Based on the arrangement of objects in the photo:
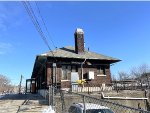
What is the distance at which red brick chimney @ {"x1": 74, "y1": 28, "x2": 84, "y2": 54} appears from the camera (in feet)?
83.6

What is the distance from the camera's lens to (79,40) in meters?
25.5

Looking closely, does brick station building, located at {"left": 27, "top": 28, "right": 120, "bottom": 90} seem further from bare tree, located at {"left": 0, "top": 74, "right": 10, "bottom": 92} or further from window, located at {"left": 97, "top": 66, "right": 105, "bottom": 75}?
bare tree, located at {"left": 0, "top": 74, "right": 10, "bottom": 92}

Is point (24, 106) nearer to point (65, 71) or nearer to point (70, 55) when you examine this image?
point (65, 71)

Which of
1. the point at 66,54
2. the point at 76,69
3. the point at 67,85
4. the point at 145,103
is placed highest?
the point at 66,54

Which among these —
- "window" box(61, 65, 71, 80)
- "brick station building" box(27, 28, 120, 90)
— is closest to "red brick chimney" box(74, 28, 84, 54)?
"brick station building" box(27, 28, 120, 90)

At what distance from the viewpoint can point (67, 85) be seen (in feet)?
78.2

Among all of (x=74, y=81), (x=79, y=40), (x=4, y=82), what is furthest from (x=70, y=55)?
(x=4, y=82)

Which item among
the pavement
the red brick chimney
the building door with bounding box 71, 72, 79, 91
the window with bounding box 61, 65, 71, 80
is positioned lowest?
the pavement

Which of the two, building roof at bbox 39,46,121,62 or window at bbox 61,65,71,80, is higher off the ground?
building roof at bbox 39,46,121,62

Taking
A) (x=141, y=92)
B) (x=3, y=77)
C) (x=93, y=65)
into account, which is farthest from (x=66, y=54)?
(x=3, y=77)

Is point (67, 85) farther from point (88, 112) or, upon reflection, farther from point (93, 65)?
point (88, 112)

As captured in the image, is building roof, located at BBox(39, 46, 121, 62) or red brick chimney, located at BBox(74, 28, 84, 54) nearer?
building roof, located at BBox(39, 46, 121, 62)

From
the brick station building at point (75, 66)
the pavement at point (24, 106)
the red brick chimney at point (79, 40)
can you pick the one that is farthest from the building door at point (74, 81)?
the pavement at point (24, 106)

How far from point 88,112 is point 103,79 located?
57.4ft
